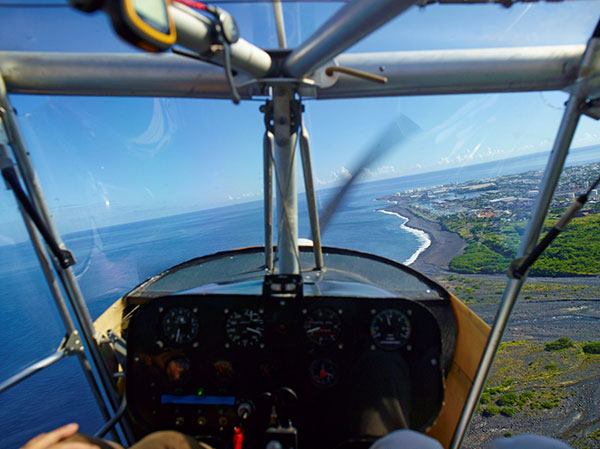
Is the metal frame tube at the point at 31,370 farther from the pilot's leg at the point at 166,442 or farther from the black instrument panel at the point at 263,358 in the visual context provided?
the pilot's leg at the point at 166,442

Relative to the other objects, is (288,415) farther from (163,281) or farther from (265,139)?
(265,139)

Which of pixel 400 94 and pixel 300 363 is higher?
pixel 400 94

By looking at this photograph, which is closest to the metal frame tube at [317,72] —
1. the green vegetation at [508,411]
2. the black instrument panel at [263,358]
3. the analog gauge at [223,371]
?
the black instrument panel at [263,358]

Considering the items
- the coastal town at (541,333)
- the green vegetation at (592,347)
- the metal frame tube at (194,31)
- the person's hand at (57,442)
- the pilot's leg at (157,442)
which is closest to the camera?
the metal frame tube at (194,31)

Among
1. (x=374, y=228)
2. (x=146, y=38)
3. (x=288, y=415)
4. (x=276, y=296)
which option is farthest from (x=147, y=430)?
(x=374, y=228)

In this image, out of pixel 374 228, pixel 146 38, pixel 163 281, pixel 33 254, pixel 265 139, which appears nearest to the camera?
pixel 146 38
